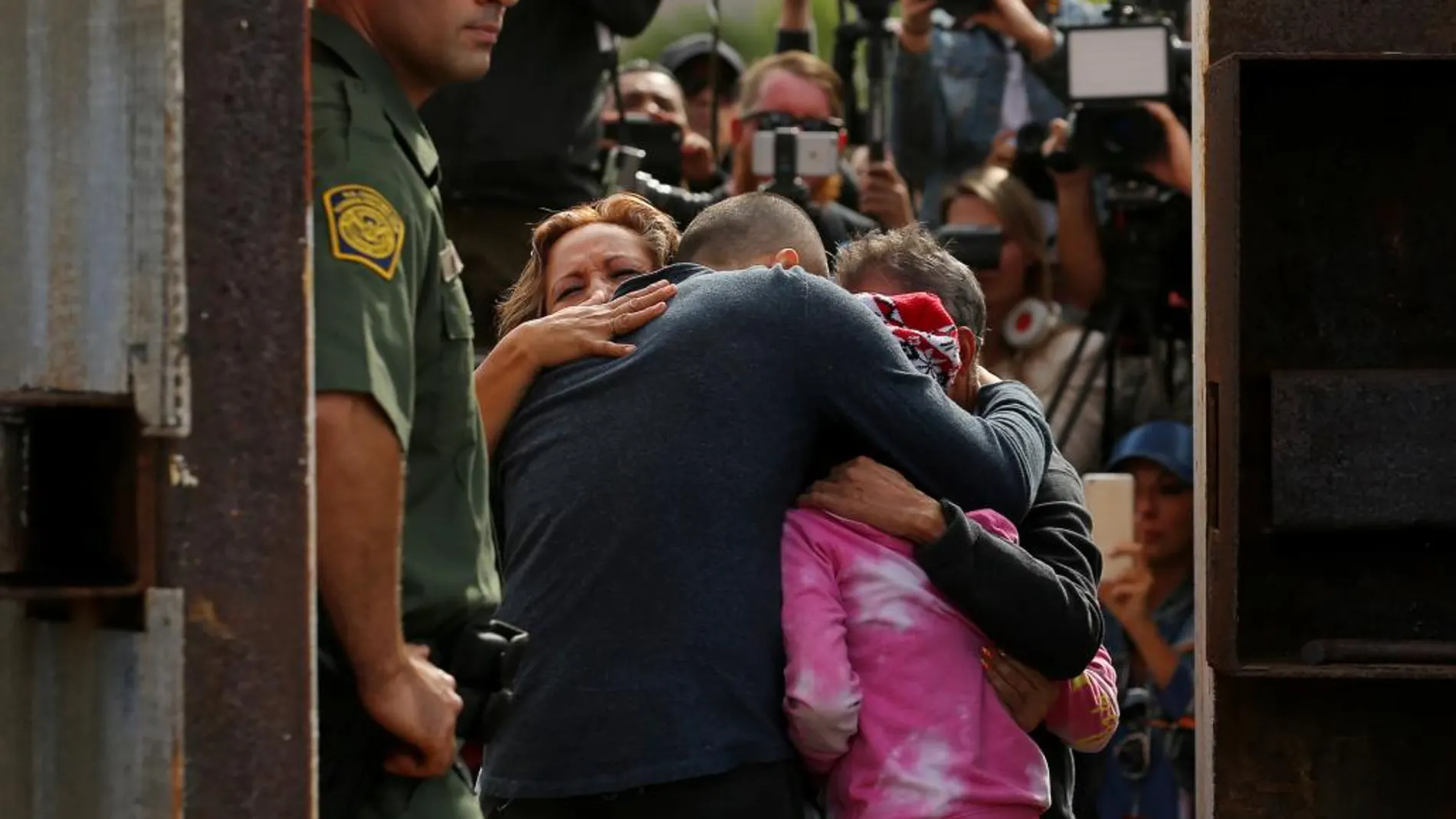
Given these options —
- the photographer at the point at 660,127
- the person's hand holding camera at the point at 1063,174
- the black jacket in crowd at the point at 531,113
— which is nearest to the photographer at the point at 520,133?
the black jacket in crowd at the point at 531,113

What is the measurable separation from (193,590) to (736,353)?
1.03m

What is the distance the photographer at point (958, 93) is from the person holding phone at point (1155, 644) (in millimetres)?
1331

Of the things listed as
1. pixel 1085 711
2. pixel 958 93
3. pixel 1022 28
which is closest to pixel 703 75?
pixel 958 93

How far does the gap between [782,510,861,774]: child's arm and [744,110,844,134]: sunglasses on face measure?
3560mm

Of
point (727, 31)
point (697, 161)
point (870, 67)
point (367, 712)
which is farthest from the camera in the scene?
point (727, 31)

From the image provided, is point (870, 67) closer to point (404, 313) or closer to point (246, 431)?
point (404, 313)

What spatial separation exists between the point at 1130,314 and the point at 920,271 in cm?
292

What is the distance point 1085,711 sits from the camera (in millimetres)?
3395

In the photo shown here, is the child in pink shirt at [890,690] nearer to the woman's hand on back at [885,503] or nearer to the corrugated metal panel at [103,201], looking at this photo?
the woman's hand on back at [885,503]

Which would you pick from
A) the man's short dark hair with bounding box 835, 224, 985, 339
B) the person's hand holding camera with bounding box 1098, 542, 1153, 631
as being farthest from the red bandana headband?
the person's hand holding camera with bounding box 1098, 542, 1153, 631

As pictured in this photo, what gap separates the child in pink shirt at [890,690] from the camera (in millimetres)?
3131

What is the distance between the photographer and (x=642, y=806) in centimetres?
311

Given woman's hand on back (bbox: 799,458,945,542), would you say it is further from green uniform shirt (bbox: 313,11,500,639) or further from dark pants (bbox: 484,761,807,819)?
green uniform shirt (bbox: 313,11,500,639)

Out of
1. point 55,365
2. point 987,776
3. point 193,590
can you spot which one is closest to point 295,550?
point 193,590
